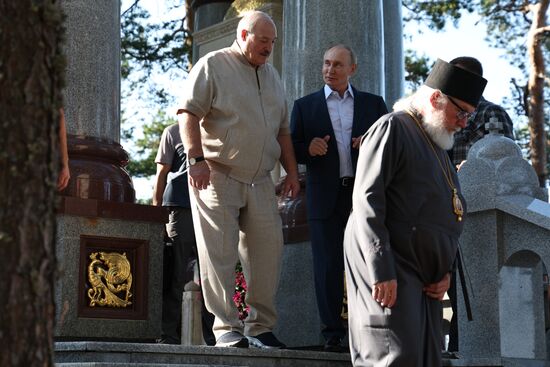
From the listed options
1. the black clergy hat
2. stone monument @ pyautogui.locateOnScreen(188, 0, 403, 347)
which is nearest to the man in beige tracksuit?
stone monument @ pyautogui.locateOnScreen(188, 0, 403, 347)

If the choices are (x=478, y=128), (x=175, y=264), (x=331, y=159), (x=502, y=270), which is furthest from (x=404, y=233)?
(x=478, y=128)

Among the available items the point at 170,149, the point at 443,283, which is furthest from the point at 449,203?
the point at 170,149

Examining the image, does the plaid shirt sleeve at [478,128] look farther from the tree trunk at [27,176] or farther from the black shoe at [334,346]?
the tree trunk at [27,176]

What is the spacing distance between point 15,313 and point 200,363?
12.6 ft

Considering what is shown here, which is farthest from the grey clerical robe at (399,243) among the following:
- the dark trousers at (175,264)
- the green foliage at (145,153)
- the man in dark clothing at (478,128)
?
the green foliage at (145,153)

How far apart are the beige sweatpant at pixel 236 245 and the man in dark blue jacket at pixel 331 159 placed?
0.41 meters

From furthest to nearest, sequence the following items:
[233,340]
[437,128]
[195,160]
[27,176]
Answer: [195,160] → [233,340] → [437,128] → [27,176]

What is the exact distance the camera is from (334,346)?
770 cm

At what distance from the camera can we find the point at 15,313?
307 cm

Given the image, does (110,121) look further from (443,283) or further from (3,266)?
(3,266)

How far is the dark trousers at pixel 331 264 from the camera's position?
7.77 meters

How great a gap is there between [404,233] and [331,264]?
6.95 feet

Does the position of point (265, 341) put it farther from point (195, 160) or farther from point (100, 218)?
point (100, 218)

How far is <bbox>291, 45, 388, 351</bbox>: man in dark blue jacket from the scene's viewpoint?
308 inches
